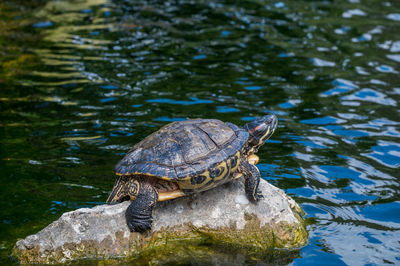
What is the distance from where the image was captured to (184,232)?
5.96m

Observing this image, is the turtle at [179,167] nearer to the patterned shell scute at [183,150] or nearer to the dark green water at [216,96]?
the patterned shell scute at [183,150]

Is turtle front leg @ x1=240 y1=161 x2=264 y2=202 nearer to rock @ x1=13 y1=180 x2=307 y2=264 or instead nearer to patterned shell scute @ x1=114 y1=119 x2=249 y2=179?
rock @ x1=13 y1=180 x2=307 y2=264

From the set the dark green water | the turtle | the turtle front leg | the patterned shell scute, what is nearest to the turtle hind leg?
the turtle

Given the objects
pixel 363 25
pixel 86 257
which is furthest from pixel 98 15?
pixel 86 257

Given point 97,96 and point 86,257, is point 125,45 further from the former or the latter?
point 86,257

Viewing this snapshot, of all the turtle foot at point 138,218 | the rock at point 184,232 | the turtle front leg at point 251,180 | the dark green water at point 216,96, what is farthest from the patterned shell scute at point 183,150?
the dark green water at point 216,96

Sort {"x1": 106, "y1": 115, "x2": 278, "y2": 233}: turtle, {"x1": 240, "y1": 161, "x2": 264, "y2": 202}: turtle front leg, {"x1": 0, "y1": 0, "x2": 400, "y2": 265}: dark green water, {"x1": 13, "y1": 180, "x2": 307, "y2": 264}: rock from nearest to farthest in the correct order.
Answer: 1. {"x1": 13, "y1": 180, "x2": 307, "y2": 264}: rock
2. {"x1": 106, "y1": 115, "x2": 278, "y2": 233}: turtle
3. {"x1": 240, "y1": 161, "x2": 264, "y2": 202}: turtle front leg
4. {"x1": 0, "y1": 0, "x2": 400, "y2": 265}: dark green water

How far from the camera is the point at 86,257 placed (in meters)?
5.63

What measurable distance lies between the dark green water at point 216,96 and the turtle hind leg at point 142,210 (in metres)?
1.48

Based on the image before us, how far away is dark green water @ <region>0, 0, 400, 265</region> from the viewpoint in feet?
23.7

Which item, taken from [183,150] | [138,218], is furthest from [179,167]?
[138,218]

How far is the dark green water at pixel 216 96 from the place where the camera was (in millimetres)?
7223

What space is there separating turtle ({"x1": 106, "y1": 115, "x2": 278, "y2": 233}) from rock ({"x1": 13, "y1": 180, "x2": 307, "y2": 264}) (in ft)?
0.64

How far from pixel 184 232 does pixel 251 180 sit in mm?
1057
